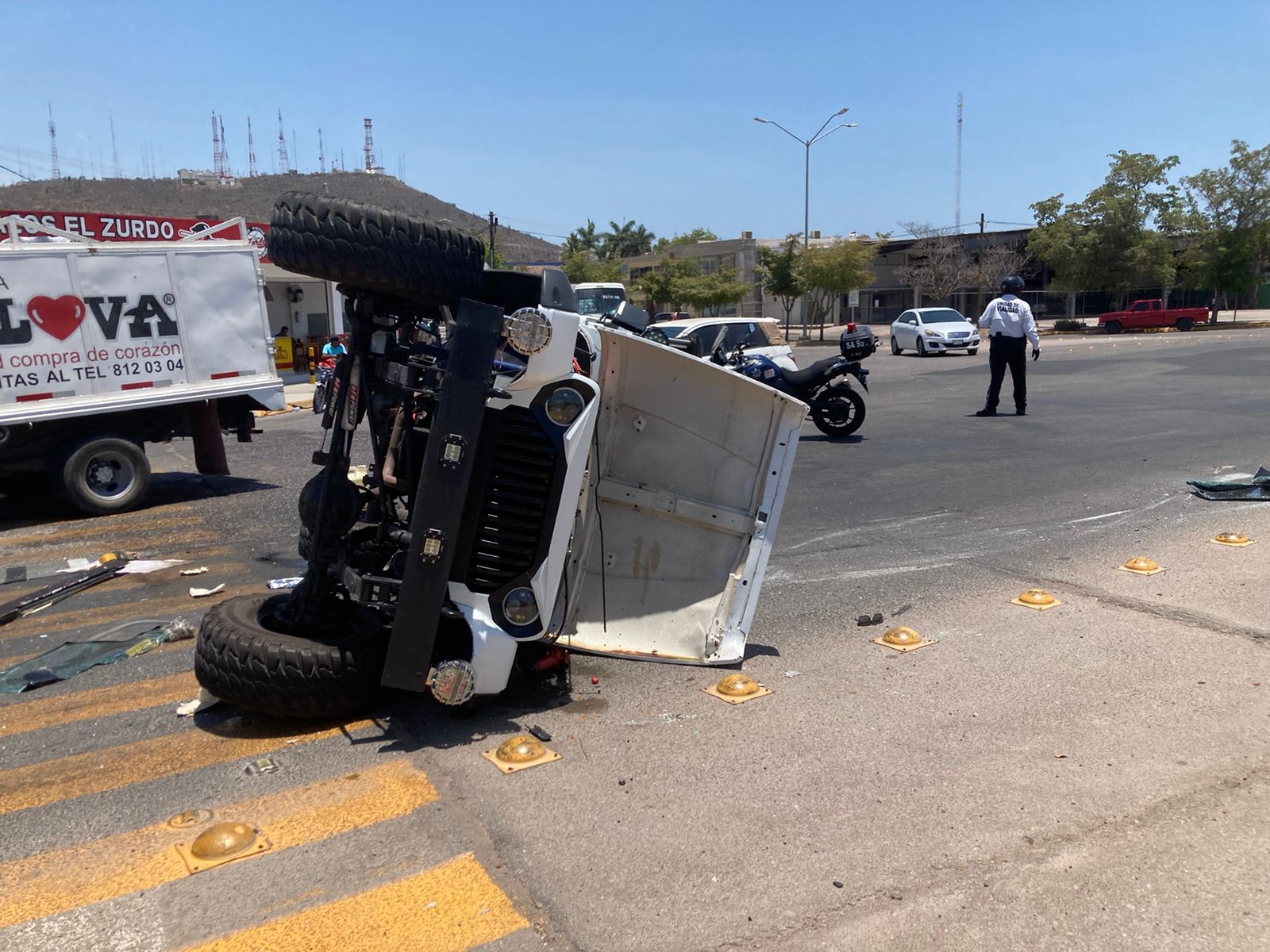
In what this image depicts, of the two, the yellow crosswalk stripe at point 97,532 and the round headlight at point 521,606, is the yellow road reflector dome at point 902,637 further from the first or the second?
the yellow crosswalk stripe at point 97,532

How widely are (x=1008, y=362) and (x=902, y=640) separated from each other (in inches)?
387

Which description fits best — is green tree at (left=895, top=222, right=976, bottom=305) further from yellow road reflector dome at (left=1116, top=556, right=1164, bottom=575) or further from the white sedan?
yellow road reflector dome at (left=1116, top=556, right=1164, bottom=575)

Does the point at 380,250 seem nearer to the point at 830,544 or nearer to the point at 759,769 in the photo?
the point at 759,769

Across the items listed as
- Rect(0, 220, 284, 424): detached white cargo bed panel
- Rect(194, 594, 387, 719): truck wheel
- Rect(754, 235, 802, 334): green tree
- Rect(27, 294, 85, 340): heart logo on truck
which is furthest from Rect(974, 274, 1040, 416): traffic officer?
Rect(754, 235, 802, 334): green tree

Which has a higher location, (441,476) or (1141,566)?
(441,476)

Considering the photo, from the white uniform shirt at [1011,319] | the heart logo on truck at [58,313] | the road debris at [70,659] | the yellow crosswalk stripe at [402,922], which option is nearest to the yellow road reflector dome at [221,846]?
the yellow crosswalk stripe at [402,922]

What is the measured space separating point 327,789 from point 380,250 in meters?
2.14

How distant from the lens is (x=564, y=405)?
412 cm

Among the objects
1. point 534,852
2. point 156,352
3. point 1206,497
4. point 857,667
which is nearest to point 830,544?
point 857,667

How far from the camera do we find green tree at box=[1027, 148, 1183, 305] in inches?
1957

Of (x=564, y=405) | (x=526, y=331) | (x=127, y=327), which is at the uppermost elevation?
(x=127, y=327)

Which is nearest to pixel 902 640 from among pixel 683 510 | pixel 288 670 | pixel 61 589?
pixel 683 510

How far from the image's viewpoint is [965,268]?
55438 millimetres

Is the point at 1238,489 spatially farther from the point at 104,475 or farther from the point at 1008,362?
the point at 104,475
